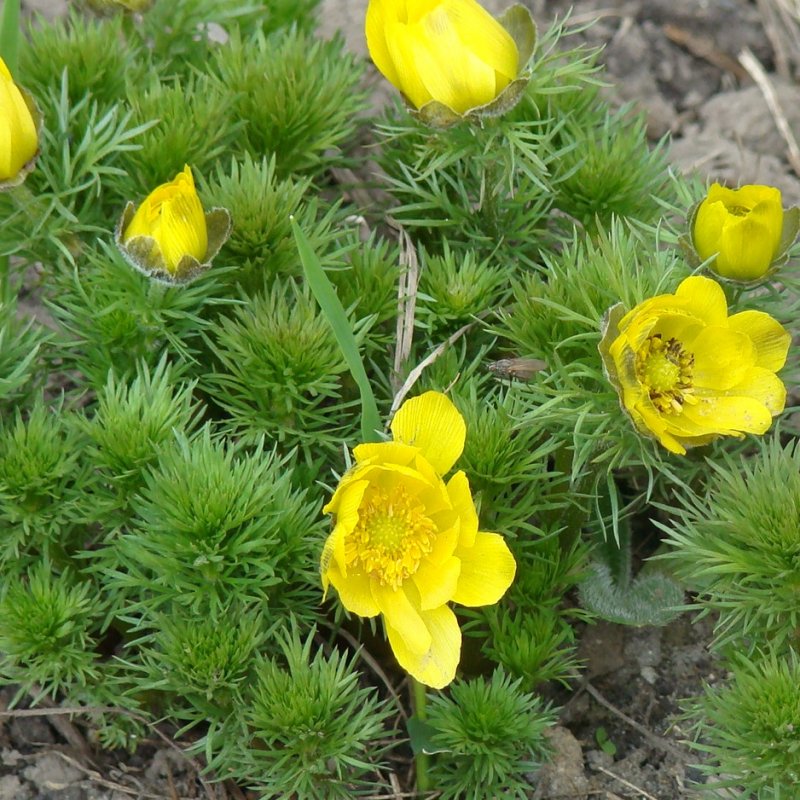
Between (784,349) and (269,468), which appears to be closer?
(784,349)

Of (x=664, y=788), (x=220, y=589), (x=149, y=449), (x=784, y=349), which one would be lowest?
(x=664, y=788)

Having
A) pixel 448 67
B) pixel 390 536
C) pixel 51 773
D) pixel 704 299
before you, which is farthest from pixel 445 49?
pixel 51 773

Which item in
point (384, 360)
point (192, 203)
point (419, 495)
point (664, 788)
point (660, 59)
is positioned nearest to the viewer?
point (419, 495)

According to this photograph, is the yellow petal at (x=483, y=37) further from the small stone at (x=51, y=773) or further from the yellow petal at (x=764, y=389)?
the small stone at (x=51, y=773)

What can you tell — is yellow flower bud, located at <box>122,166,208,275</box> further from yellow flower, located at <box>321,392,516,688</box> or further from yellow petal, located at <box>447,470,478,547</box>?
yellow petal, located at <box>447,470,478,547</box>

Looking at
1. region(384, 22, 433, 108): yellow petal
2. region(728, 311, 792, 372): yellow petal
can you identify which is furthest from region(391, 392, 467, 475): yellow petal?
region(384, 22, 433, 108): yellow petal

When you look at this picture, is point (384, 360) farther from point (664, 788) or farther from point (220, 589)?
point (664, 788)

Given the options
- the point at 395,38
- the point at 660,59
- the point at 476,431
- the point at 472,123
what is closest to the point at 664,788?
the point at 476,431
